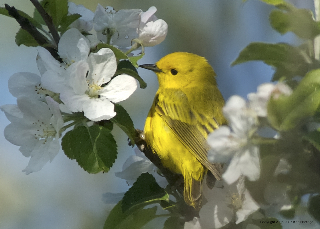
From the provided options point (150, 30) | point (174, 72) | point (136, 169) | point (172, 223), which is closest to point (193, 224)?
point (172, 223)

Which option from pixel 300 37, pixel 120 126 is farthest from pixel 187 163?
pixel 300 37

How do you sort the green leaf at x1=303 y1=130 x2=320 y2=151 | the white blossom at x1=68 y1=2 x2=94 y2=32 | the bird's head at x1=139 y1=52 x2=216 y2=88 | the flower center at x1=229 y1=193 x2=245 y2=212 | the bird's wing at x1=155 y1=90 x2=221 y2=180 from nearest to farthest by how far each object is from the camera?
the green leaf at x1=303 y1=130 x2=320 y2=151 < the flower center at x1=229 y1=193 x2=245 y2=212 < the white blossom at x1=68 y1=2 x2=94 y2=32 < the bird's wing at x1=155 y1=90 x2=221 y2=180 < the bird's head at x1=139 y1=52 x2=216 y2=88

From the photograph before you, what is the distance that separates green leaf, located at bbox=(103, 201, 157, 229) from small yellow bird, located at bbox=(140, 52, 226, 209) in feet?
0.26

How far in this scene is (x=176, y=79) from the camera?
1.18m

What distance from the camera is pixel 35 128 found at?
1.86ft

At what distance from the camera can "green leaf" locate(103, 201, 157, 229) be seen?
0.61 meters

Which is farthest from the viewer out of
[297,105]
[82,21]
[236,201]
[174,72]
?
[174,72]

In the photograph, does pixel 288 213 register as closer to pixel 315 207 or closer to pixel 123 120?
pixel 315 207

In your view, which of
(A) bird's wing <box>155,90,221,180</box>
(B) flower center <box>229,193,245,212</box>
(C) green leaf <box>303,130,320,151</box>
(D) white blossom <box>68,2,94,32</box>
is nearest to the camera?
(C) green leaf <box>303,130,320,151</box>

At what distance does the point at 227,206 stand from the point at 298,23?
11.9 inches

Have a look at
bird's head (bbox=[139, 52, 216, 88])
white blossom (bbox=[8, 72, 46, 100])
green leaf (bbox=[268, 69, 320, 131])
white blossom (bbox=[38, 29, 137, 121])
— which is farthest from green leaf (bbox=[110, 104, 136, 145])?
bird's head (bbox=[139, 52, 216, 88])

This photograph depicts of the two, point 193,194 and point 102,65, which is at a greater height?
point 102,65

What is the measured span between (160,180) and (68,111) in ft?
0.79

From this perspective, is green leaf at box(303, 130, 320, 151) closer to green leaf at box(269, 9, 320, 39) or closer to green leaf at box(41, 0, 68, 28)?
green leaf at box(269, 9, 320, 39)
